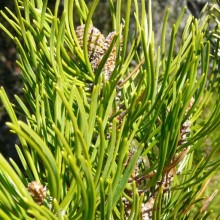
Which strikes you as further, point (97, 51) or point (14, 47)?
point (14, 47)

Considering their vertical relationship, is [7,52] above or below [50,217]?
above

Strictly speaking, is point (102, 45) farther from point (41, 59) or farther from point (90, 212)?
point (90, 212)

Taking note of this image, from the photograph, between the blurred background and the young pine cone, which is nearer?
the young pine cone

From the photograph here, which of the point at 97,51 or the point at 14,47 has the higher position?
the point at 14,47

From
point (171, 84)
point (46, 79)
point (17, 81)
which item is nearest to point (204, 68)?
point (171, 84)

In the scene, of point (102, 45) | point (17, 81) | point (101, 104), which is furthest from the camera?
point (17, 81)

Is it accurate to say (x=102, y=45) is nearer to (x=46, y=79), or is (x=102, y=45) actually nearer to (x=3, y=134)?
(x=46, y=79)

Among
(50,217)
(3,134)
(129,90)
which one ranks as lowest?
(3,134)

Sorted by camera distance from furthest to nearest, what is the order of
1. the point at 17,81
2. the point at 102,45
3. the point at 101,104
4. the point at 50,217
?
1. the point at 17,81
2. the point at 102,45
3. the point at 101,104
4. the point at 50,217

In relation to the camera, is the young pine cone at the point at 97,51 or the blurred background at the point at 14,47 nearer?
the young pine cone at the point at 97,51

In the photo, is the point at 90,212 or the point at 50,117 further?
the point at 50,117
